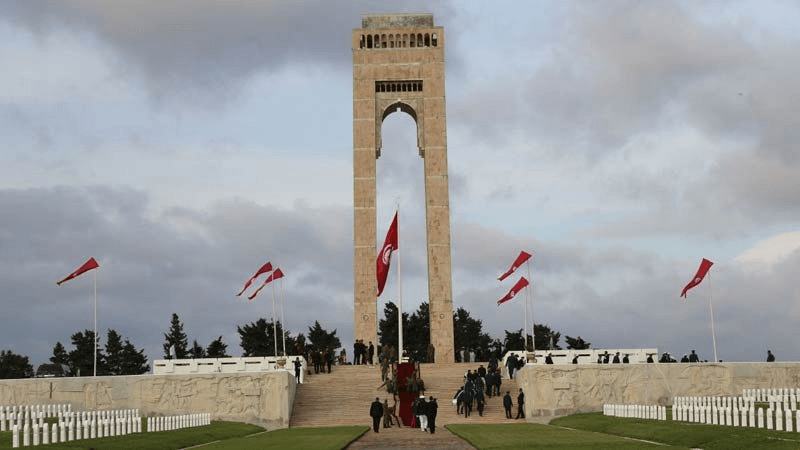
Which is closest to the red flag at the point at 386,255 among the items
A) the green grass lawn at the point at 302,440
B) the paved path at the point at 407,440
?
the green grass lawn at the point at 302,440

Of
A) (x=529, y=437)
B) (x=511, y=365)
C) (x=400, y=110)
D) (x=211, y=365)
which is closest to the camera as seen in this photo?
(x=529, y=437)

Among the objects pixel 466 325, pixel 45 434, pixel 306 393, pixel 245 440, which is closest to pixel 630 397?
pixel 306 393

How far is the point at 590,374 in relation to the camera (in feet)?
148

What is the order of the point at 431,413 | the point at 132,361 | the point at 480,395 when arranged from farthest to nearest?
the point at 132,361 < the point at 480,395 < the point at 431,413

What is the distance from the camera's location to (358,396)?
47906 millimetres

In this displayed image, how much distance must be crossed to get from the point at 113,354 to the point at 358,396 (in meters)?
47.9

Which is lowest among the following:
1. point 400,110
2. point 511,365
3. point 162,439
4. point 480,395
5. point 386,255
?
point 162,439

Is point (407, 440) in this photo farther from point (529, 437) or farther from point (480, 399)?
point (480, 399)

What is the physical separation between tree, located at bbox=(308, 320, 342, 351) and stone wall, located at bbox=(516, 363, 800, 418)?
5809 centimetres

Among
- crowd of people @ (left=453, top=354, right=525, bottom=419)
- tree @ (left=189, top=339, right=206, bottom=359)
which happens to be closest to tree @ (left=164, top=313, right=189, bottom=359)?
tree @ (left=189, top=339, right=206, bottom=359)

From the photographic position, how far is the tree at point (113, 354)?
88.9 metres

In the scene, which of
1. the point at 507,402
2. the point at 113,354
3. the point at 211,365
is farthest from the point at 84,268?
the point at 113,354

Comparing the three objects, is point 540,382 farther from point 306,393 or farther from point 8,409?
point 8,409

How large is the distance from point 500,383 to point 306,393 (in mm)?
8261
